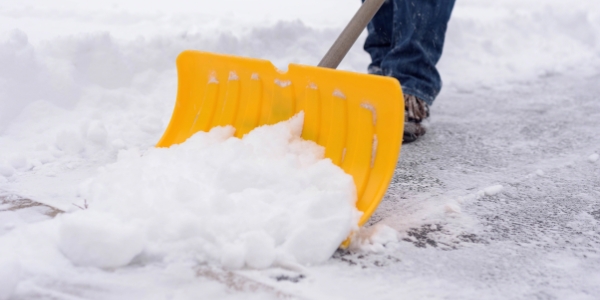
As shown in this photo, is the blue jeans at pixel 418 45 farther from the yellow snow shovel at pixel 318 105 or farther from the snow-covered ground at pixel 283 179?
the yellow snow shovel at pixel 318 105

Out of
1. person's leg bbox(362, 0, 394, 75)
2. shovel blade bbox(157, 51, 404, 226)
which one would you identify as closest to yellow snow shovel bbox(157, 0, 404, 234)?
shovel blade bbox(157, 51, 404, 226)

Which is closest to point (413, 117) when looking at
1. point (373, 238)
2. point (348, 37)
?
point (348, 37)

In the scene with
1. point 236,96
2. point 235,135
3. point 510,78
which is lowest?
point 510,78

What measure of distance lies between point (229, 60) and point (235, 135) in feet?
0.89

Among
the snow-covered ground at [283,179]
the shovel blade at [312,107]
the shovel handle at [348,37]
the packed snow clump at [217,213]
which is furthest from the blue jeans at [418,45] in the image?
the packed snow clump at [217,213]

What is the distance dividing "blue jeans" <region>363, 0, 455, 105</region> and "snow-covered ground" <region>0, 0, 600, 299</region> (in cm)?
26

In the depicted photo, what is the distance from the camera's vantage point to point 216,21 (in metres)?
3.96

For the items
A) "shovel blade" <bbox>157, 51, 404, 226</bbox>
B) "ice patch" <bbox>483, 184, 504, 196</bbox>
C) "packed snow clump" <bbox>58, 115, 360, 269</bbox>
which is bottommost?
"ice patch" <bbox>483, 184, 504, 196</bbox>

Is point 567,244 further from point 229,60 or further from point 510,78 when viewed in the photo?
point 510,78

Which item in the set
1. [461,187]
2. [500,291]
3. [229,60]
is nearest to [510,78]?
[461,187]

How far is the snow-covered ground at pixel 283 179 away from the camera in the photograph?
1133 millimetres

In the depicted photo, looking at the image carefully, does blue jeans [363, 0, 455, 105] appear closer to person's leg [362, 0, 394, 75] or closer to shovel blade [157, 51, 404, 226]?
person's leg [362, 0, 394, 75]

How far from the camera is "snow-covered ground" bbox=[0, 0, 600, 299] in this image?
1133mm

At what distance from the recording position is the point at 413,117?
96.3 inches
